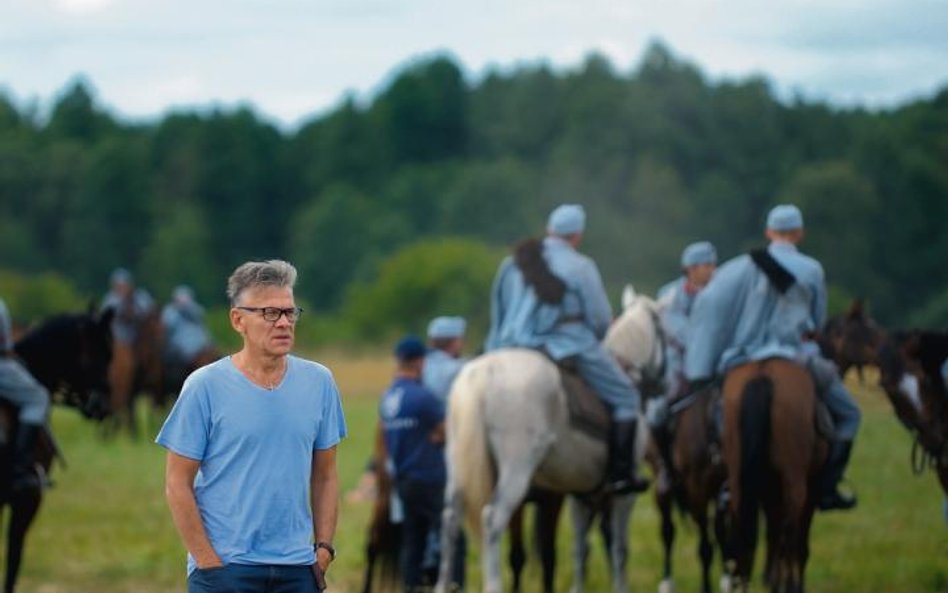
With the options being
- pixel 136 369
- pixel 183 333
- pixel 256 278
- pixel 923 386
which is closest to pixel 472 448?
pixel 923 386

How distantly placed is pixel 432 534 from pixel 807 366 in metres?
2.85

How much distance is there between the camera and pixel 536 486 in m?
13.6

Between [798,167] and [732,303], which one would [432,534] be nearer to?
[732,303]

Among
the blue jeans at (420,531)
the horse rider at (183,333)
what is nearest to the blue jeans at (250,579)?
the blue jeans at (420,531)

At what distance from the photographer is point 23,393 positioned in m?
12.8

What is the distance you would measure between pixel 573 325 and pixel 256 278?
6902 millimetres

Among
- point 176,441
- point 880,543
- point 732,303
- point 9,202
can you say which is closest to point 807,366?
point 732,303

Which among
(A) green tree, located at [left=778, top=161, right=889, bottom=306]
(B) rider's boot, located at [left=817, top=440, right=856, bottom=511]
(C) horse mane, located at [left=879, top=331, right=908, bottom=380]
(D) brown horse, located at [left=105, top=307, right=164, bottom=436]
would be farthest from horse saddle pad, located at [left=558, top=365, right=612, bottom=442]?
(A) green tree, located at [left=778, top=161, right=889, bottom=306]

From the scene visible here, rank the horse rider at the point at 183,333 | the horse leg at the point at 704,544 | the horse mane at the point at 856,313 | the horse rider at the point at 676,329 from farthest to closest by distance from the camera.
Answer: the horse rider at the point at 183,333 < the horse rider at the point at 676,329 < the horse mane at the point at 856,313 < the horse leg at the point at 704,544

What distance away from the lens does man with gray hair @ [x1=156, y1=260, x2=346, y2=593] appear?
6.61 meters

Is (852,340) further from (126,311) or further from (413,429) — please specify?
(126,311)

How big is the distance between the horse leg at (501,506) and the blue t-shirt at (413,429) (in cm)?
62

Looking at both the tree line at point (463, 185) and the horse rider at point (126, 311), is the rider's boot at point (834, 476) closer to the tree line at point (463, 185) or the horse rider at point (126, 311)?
the horse rider at point (126, 311)

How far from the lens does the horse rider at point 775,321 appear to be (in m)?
12.5
